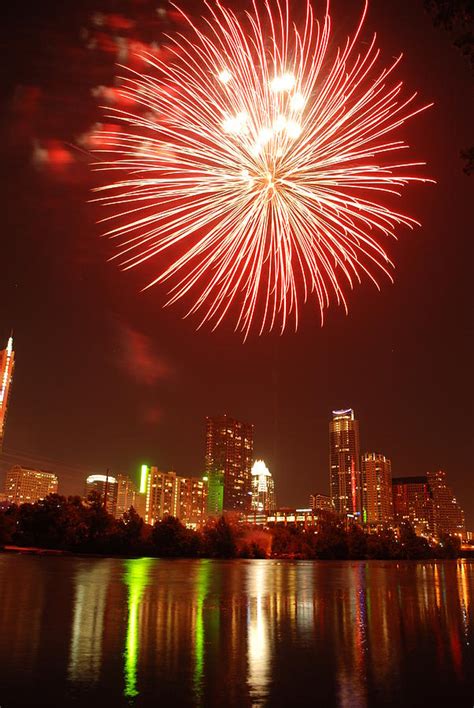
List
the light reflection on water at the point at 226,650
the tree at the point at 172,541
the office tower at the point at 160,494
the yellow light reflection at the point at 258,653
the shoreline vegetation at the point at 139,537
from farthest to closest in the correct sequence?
the office tower at the point at 160,494 < the tree at the point at 172,541 < the shoreline vegetation at the point at 139,537 < the yellow light reflection at the point at 258,653 < the light reflection on water at the point at 226,650

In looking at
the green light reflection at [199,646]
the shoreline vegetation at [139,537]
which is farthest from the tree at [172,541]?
the green light reflection at [199,646]

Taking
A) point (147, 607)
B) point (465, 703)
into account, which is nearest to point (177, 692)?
point (465, 703)

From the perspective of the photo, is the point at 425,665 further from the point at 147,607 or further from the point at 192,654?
the point at 147,607

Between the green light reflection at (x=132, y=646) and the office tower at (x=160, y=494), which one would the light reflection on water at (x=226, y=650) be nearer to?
the green light reflection at (x=132, y=646)

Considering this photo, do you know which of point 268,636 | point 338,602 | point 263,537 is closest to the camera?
point 268,636

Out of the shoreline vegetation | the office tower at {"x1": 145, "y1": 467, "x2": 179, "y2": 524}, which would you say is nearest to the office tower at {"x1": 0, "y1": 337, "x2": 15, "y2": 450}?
the office tower at {"x1": 145, "y1": 467, "x2": 179, "y2": 524}

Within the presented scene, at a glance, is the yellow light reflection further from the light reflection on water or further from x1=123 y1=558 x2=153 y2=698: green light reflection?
x1=123 y1=558 x2=153 y2=698: green light reflection

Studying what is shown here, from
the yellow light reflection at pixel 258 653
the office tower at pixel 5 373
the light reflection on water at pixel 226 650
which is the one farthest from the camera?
the office tower at pixel 5 373
